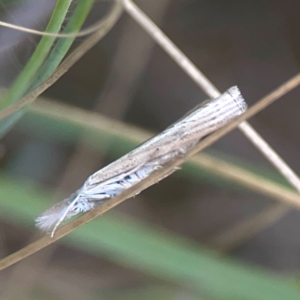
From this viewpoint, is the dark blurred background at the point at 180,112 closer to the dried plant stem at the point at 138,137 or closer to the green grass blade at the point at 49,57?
the dried plant stem at the point at 138,137

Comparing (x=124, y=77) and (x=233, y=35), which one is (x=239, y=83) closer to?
(x=233, y=35)

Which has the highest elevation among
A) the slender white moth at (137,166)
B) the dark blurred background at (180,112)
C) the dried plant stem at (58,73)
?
the dark blurred background at (180,112)

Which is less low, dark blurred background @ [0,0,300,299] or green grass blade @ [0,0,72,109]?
dark blurred background @ [0,0,300,299]

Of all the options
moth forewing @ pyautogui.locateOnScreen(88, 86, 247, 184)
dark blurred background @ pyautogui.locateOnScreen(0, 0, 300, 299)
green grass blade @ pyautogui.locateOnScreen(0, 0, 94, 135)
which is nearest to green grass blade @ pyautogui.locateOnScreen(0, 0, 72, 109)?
green grass blade @ pyautogui.locateOnScreen(0, 0, 94, 135)

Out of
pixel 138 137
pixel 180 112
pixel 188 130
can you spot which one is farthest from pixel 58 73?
pixel 180 112

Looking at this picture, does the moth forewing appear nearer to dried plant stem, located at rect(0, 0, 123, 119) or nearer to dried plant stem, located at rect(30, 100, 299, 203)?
dried plant stem, located at rect(0, 0, 123, 119)

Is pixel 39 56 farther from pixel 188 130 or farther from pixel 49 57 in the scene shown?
pixel 188 130

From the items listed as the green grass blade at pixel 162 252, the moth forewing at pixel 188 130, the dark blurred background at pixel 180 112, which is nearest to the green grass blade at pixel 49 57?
the moth forewing at pixel 188 130

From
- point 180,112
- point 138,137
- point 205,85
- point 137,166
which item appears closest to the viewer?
point 137,166
